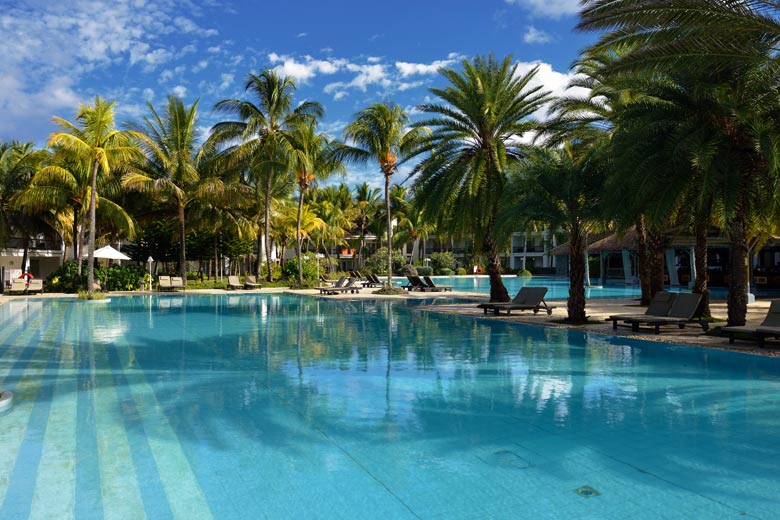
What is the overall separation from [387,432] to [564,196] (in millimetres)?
10535

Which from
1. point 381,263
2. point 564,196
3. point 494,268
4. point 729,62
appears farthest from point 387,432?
point 381,263

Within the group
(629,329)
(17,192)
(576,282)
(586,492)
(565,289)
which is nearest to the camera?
(586,492)

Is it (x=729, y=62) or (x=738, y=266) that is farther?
(x=738, y=266)

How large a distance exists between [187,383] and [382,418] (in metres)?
3.24

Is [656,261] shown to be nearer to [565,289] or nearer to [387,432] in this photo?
[387,432]

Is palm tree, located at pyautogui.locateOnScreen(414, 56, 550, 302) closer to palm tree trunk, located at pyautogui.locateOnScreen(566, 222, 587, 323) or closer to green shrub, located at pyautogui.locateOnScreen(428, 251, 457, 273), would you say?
palm tree trunk, located at pyautogui.locateOnScreen(566, 222, 587, 323)

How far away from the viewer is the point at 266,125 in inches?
1258

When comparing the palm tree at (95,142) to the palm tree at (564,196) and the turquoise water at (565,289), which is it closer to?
the palm tree at (564,196)

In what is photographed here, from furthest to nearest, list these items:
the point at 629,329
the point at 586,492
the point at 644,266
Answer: the point at 644,266
the point at 629,329
the point at 586,492

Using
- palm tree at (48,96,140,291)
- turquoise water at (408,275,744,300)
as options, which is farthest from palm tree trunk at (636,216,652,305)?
palm tree at (48,96,140,291)

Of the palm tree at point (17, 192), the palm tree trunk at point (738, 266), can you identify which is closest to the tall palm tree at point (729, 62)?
the palm tree trunk at point (738, 266)

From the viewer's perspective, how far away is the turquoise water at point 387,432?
13.1ft

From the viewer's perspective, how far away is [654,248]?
1842 centimetres

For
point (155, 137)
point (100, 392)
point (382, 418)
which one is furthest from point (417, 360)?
point (155, 137)
